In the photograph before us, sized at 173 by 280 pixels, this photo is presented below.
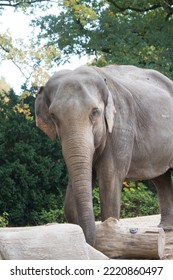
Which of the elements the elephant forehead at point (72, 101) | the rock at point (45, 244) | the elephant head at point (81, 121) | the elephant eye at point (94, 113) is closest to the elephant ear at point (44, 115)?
the elephant head at point (81, 121)

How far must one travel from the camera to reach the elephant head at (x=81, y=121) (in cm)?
930

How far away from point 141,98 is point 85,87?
153 centimetres

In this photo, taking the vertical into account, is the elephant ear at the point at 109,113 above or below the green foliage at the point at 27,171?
above

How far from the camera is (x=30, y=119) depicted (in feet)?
58.9

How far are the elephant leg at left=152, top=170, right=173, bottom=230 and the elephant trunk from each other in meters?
2.93

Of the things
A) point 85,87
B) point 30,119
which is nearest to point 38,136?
point 30,119

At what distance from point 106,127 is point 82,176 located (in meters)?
0.88

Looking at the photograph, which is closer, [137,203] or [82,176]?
[82,176]

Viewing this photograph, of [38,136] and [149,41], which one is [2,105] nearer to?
[38,136]

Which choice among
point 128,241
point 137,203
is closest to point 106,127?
point 128,241

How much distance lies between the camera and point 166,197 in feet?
40.6

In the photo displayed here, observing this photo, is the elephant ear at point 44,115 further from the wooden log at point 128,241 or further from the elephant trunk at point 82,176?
the wooden log at point 128,241

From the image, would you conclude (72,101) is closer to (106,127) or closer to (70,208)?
(106,127)

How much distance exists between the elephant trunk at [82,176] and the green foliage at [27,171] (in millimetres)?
6909
